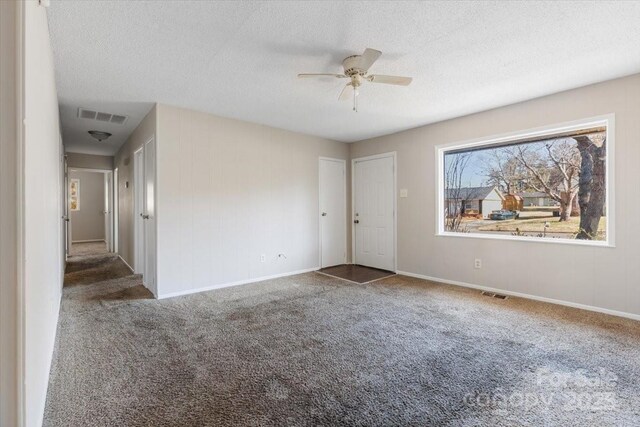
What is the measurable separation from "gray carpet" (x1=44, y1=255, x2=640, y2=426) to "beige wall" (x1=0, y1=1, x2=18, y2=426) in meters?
0.73

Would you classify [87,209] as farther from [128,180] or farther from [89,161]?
[128,180]

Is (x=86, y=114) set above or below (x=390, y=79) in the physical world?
above

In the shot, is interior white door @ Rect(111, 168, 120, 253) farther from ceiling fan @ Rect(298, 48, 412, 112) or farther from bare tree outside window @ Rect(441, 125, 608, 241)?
bare tree outside window @ Rect(441, 125, 608, 241)

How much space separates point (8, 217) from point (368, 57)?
7.71ft

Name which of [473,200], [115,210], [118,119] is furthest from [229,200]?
[115,210]

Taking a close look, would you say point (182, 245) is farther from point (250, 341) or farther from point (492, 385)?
point (492, 385)

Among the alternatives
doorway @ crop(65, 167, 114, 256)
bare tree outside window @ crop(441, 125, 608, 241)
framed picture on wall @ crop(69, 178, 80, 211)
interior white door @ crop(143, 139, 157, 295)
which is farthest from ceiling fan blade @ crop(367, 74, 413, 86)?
framed picture on wall @ crop(69, 178, 80, 211)

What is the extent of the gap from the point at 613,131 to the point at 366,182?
3.37 meters

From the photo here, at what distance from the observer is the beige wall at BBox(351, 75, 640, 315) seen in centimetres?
301

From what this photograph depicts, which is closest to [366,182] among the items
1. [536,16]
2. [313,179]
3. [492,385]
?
[313,179]

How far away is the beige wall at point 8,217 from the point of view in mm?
1069

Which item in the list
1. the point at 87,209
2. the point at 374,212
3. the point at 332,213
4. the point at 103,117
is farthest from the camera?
the point at 87,209

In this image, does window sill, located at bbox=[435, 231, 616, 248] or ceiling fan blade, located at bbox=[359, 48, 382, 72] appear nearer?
ceiling fan blade, located at bbox=[359, 48, 382, 72]

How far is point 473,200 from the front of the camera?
4422 millimetres
